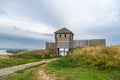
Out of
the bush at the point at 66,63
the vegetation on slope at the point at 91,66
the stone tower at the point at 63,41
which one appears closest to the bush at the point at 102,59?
the vegetation on slope at the point at 91,66

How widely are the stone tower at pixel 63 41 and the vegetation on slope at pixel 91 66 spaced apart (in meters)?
24.5

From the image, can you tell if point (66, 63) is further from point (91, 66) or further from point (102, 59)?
point (102, 59)

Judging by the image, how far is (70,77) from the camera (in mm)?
14953

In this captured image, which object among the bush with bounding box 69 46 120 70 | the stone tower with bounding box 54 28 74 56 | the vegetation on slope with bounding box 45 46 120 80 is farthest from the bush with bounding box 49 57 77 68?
the stone tower with bounding box 54 28 74 56

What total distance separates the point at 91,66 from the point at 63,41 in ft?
94.3

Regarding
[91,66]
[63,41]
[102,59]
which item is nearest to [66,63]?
[91,66]

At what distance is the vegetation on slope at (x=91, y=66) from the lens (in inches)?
627

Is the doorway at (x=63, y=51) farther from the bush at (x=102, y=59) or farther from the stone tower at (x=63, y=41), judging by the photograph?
the bush at (x=102, y=59)

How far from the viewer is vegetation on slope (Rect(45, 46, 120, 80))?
15.9m

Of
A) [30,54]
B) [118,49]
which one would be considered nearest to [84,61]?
[118,49]

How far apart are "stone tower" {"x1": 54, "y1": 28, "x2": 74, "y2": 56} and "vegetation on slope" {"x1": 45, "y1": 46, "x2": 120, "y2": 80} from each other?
966 inches

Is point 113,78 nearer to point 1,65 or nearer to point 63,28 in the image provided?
point 1,65

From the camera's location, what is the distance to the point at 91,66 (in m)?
20.0

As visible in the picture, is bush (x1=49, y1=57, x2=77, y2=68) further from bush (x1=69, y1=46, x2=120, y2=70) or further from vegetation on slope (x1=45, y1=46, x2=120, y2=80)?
bush (x1=69, y1=46, x2=120, y2=70)
